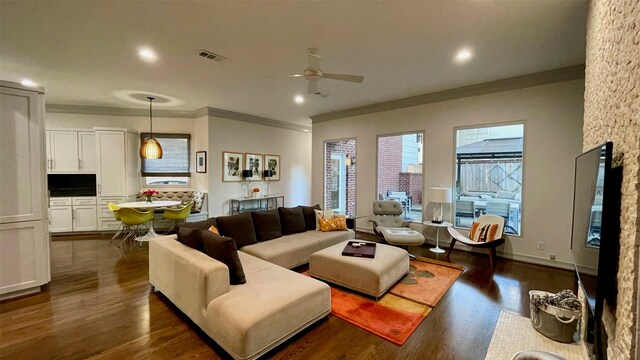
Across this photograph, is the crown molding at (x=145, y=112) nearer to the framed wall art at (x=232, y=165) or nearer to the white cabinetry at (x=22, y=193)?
the framed wall art at (x=232, y=165)

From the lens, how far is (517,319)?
2535 millimetres

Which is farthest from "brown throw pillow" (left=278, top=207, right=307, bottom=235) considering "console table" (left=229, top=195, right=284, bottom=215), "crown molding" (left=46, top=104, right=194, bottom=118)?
"crown molding" (left=46, top=104, right=194, bottom=118)

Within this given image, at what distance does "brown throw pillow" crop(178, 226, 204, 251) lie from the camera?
106 inches

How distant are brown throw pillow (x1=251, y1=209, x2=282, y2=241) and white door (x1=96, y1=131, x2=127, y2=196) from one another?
410 centimetres

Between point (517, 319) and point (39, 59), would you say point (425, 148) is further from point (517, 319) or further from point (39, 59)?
point (39, 59)

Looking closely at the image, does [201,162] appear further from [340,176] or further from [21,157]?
[340,176]

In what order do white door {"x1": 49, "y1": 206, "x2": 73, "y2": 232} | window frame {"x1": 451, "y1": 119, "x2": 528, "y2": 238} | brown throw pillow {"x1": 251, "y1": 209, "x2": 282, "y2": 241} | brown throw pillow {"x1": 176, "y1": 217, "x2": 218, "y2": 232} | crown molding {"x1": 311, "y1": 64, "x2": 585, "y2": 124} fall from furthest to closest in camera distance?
white door {"x1": 49, "y1": 206, "x2": 73, "y2": 232}
window frame {"x1": 451, "y1": 119, "x2": 528, "y2": 238}
brown throw pillow {"x1": 251, "y1": 209, "x2": 282, "y2": 241}
crown molding {"x1": 311, "y1": 64, "x2": 585, "y2": 124}
brown throw pillow {"x1": 176, "y1": 217, "x2": 218, "y2": 232}

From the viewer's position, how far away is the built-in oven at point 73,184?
19.4 ft

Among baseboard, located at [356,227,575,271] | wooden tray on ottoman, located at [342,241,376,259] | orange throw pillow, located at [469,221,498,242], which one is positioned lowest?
baseboard, located at [356,227,575,271]

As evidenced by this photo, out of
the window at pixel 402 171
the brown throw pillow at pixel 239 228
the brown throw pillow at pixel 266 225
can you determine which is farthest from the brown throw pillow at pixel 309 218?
the window at pixel 402 171

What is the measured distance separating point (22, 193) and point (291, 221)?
10.9 ft

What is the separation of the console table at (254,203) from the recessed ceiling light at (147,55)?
3835mm

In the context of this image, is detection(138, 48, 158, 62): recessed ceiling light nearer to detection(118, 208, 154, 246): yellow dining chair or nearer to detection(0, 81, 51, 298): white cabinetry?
detection(0, 81, 51, 298): white cabinetry

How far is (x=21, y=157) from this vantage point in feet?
9.84
